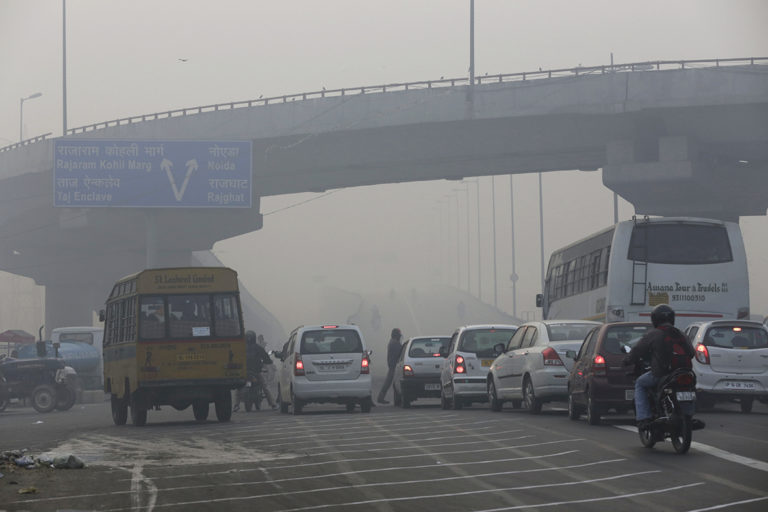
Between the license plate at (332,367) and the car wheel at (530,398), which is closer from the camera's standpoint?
the car wheel at (530,398)

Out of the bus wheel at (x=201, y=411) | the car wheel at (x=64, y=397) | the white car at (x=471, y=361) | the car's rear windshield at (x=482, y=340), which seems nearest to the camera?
the bus wheel at (x=201, y=411)

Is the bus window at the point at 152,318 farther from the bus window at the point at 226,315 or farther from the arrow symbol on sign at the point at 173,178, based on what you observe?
the arrow symbol on sign at the point at 173,178

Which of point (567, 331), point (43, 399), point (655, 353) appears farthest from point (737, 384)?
point (43, 399)

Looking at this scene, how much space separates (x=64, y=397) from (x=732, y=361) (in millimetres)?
18621

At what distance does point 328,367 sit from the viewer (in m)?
24.8

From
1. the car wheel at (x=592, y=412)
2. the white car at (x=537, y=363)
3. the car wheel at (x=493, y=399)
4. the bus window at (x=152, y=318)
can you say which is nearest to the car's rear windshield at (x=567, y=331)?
the white car at (x=537, y=363)

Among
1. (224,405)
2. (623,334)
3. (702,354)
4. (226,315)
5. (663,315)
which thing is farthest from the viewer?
(224,405)

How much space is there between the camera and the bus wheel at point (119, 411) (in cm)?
2311

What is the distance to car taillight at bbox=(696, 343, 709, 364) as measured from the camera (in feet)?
70.6

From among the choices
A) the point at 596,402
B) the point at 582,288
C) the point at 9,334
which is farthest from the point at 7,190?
the point at 596,402

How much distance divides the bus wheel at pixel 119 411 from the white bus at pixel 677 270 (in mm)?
10178

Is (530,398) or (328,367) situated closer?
(530,398)

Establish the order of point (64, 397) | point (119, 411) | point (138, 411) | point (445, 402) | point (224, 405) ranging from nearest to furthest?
point (138, 411)
point (224, 405)
point (119, 411)
point (445, 402)
point (64, 397)

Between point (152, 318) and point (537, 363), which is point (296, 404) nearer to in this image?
point (152, 318)
